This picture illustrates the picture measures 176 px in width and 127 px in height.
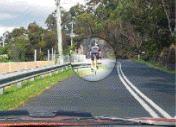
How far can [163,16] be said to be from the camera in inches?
2048

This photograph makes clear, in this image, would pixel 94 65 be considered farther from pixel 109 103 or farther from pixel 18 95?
pixel 18 95

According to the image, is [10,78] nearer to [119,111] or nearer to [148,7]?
[119,111]

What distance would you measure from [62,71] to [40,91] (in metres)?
17.5

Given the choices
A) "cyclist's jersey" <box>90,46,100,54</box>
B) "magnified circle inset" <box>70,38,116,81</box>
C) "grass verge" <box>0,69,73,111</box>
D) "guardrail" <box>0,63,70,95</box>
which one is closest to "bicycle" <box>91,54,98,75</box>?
"magnified circle inset" <box>70,38,116,81</box>

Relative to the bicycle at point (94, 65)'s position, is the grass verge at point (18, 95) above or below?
below

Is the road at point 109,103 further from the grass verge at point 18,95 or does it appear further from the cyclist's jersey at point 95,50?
the cyclist's jersey at point 95,50

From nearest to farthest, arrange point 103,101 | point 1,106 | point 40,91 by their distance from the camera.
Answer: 1. point 1,106
2. point 103,101
3. point 40,91

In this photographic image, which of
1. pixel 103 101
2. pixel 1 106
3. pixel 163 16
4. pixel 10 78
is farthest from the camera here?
pixel 163 16

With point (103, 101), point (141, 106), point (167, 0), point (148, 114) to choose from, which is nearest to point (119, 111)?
point (148, 114)

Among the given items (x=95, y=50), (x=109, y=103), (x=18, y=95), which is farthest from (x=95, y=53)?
(x=18, y=95)

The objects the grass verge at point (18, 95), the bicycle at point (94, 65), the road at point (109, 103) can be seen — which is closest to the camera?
the bicycle at point (94, 65)

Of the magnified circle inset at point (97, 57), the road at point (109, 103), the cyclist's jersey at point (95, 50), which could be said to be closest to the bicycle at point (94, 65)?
the magnified circle inset at point (97, 57)

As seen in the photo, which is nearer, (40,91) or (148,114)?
(148,114)

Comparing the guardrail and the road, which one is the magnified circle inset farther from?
the guardrail
